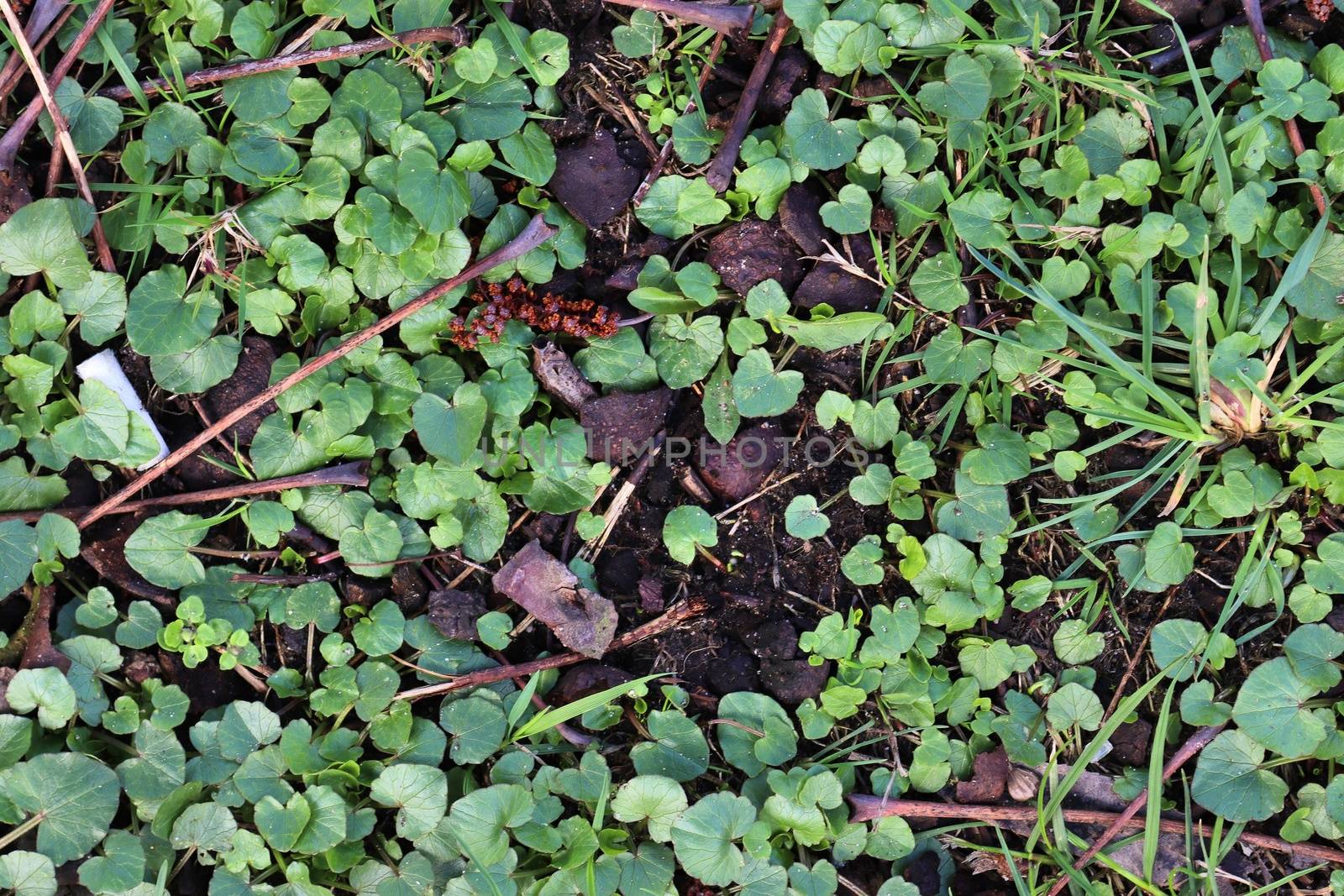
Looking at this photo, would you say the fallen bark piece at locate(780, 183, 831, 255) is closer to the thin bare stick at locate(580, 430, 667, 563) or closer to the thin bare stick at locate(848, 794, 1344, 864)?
the thin bare stick at locate(580, 430, 667, 563)

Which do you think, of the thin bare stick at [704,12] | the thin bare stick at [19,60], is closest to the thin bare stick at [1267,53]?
the thin bare stick at [704,12]

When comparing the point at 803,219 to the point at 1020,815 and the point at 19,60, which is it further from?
the point at 19,60

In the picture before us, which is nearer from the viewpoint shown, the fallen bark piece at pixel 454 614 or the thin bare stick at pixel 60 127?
the thin bare stick at pixel 60 127

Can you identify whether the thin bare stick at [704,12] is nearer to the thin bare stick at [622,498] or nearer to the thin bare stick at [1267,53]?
the thin bare stick at [622,498]

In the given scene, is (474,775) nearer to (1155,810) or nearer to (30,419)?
(30,419)

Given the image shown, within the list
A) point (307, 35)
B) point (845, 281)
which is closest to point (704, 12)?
point (845, 281)

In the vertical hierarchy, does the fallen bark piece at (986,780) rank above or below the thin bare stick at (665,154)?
below

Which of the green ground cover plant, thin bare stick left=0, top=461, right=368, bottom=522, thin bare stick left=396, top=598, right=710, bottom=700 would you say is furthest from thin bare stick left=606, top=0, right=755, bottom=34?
thin bare stick left=396, top=598, right=710, bottom=700

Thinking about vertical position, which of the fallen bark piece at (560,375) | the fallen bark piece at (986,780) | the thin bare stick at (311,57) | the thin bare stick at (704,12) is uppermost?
the thin bare stick at (311,57)
